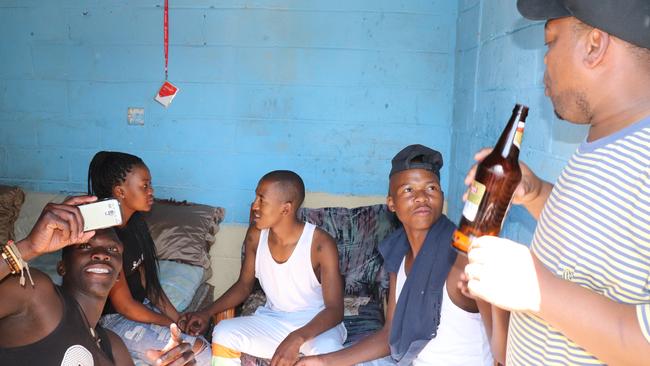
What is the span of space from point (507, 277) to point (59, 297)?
1.43 meters

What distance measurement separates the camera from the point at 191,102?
352 centimetres

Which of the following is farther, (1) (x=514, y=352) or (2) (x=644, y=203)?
(1) (x=514, y=352)

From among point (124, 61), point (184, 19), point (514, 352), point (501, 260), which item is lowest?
point (514, 352)

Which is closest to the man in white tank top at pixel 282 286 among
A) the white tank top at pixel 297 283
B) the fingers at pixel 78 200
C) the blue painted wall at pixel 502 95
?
the white tank top at pixel 297 283

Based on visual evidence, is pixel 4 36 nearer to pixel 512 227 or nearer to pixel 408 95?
pixel 408 95

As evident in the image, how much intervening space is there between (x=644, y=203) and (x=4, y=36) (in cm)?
396

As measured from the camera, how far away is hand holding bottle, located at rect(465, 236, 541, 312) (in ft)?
2.64

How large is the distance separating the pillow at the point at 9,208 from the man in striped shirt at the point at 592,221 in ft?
10.6

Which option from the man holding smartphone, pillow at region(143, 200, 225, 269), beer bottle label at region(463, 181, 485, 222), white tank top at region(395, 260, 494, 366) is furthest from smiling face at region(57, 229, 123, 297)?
beer bottle label at region(463, 181, 485, 222)

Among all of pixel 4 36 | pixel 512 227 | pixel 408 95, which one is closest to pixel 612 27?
pixel 512 227

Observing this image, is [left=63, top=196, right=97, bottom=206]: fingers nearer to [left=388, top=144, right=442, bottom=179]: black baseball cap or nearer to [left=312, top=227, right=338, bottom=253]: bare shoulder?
[left=388, top=144, right=442, bottom=179]: black baseball cap

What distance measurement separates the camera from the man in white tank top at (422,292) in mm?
1916

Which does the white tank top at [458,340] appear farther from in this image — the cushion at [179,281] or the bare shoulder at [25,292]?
the cushion at [179,281]

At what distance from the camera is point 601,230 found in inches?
34.5
